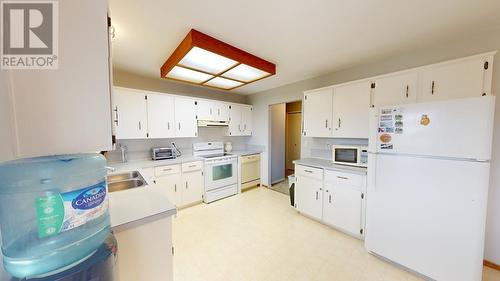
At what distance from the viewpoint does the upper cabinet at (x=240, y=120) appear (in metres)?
4.12

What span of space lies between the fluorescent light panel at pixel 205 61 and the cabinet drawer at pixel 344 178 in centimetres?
202

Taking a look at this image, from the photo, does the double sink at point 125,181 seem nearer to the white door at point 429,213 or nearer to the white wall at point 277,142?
the white door at point 429,213

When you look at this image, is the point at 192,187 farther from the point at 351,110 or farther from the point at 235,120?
the point at 351,110

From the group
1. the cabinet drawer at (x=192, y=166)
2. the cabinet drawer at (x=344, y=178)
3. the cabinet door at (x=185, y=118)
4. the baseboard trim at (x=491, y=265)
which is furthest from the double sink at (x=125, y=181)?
the baseboard trim at (x=491, y=265)

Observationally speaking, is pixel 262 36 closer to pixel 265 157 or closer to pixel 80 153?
pixel 80 153

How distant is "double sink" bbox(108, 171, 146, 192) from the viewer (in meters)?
1.91

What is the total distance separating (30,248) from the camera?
53cm

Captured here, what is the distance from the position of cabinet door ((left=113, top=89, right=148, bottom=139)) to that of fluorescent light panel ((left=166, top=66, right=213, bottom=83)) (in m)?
0.72

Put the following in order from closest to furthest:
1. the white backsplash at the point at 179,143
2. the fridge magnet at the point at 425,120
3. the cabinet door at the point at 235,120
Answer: the fridge magnet at the point at 425,120, the white backsplash at the point at 179,143, the cabinet door at the point at 235,120

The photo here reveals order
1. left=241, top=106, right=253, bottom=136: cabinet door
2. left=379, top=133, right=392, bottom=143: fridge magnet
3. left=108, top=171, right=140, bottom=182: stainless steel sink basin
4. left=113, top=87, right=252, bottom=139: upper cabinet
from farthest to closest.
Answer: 1. left=241, top=106, right=253, bottom=136: cabinet door
2. left=113, top=87, right=252, bottom=139: upper cabinet
3. left=108, top=171, right=140, bottom=182: stainless steel sink basin
4. left=379, top=133, right=392, bottom=143: fridge magnet

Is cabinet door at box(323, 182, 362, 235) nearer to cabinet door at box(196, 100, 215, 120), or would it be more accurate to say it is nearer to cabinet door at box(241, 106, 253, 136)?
cabinet door at box(241, 106, 253, 136)

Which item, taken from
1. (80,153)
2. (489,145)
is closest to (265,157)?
(489,145)

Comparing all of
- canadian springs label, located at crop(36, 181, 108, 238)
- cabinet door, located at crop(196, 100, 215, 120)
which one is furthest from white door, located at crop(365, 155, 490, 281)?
cabinet door, located at crop(196, 100, 215, 120)

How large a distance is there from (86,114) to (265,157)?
3.79m
